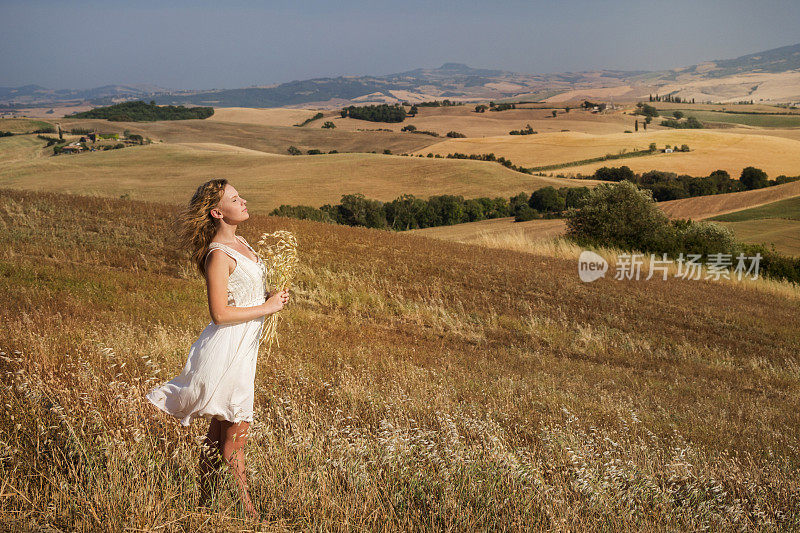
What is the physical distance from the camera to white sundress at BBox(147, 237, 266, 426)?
10.5 ft

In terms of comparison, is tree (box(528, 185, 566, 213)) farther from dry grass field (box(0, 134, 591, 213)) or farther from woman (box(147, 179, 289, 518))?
woman (box(147, 179, 289, 518))

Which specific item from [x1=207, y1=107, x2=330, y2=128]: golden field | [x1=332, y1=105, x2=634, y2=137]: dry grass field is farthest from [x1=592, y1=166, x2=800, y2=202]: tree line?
[x1=207, y1=107, x2=330, y2=128]: golden field

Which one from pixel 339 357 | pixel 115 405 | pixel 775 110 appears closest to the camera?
pixel 115 405

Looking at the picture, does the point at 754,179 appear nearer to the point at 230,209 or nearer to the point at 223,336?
the point at 230,209

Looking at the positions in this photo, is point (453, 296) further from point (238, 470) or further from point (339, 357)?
point (238, 470)

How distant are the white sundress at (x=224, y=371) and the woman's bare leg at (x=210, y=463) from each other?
176 mm

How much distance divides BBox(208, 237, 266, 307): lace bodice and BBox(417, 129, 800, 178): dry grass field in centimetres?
8061

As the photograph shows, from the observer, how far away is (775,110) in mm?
162000

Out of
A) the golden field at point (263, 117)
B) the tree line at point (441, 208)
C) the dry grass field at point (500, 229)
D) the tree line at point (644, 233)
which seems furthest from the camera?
the golden field at point (263, 117)

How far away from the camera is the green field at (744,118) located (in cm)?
13375

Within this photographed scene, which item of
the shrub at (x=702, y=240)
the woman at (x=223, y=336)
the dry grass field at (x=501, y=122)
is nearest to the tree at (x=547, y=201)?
the shrub at (x=702, y=240)

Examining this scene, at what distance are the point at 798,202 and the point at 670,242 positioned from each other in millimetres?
35778

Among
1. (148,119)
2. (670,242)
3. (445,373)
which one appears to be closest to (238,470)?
(445,373)

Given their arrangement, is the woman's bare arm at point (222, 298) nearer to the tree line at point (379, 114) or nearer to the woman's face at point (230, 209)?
the woman's face at point (230, 209)
